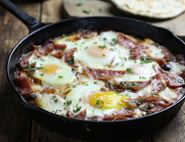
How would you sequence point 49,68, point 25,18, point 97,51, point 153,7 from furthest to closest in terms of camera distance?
point 153,7
point 25,18
point 97,51
point 49,68

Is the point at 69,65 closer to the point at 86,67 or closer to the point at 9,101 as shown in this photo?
the point at 86,67

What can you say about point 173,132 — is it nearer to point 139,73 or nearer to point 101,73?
point 139,73

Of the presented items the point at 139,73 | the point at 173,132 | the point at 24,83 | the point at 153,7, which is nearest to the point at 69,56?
the point at 24,83

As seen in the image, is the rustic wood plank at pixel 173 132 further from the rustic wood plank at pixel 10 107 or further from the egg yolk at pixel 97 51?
the rustic wood plank at pixel 10 107

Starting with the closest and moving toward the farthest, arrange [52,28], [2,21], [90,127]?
[90,127] → [52,28] → [2,21]

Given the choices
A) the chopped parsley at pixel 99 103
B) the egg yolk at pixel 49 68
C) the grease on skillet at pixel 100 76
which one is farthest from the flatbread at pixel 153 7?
the chopped parsley at pixel 99 103

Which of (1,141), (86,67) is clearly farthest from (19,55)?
(1,141)
